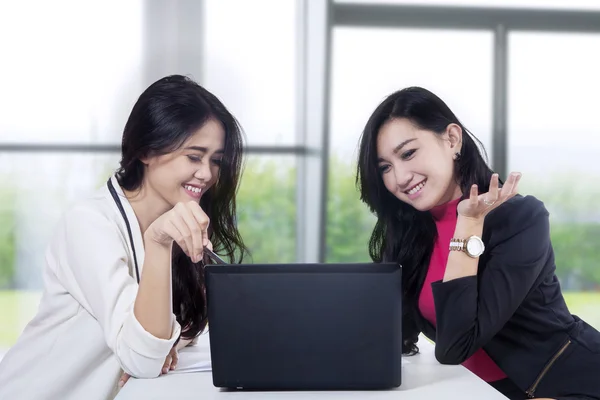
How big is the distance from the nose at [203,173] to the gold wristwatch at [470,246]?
642mm

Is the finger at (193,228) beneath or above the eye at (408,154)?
beneath

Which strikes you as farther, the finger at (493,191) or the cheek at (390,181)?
the cheek at (390,181)

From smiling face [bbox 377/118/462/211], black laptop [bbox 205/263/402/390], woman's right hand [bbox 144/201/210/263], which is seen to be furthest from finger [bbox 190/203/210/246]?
smiling face [bbox 377/118/462/211]

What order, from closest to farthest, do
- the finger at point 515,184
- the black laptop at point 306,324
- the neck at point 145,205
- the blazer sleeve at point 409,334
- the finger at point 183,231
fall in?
the black laptop at point 306,324 < the finger at point 183,231 < the finger at point 515,184 < the blazer sleeve at point 409,334 < the neck at point 145,205

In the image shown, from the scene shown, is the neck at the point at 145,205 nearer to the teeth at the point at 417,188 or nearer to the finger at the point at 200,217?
the finger at the point at 200,217

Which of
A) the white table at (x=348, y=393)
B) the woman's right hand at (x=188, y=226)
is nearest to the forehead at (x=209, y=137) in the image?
the woman's right hand at (x=188, y=226)

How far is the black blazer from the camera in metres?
1.40

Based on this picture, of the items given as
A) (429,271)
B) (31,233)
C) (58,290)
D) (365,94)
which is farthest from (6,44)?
(429,271)

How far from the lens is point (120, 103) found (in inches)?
142

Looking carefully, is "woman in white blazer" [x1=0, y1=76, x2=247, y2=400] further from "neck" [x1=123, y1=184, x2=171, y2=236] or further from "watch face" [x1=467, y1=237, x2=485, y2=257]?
"watch face" [x1=467, y1=237, x2=485, y2=257]

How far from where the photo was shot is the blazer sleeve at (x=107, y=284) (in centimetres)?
121

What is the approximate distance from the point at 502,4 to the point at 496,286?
277 centimetres

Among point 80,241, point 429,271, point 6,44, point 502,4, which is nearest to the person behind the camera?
point 80,241

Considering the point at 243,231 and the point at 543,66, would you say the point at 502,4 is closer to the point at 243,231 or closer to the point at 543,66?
the point at 543,66
